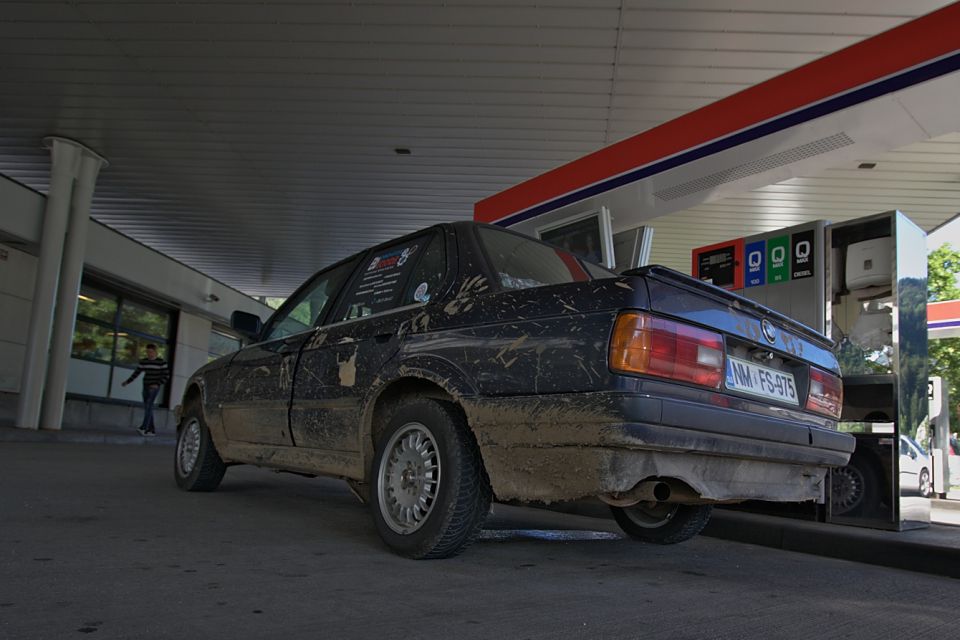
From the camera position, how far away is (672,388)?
103 inches

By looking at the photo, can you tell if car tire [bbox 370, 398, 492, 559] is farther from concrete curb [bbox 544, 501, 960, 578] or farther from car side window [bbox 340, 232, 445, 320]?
concrete curb [bbox 544, 501, 960, 578]

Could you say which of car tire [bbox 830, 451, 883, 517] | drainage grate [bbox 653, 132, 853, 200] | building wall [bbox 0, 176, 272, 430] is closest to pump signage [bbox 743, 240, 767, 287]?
drainage grate [bbox 653, 132, 853, 200]

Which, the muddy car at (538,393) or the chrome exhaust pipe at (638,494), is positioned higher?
the muddy car at (538,393)

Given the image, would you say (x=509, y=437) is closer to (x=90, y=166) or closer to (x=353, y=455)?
(x=353, y=455)

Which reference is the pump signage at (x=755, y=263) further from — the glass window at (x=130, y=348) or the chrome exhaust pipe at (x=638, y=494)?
the glass window at (x=130, y=348)

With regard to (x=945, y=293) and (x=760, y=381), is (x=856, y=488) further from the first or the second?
(x=945, y=293)

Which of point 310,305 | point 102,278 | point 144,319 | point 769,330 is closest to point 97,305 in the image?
point 102,278

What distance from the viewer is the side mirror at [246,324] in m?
4.92

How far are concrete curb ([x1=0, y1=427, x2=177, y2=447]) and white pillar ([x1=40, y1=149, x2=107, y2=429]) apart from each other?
53 centimetres

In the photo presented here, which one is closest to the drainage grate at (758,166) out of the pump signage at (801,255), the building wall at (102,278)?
the pump signage at (801,255)

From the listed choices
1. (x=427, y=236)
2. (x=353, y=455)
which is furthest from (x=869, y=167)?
(x=353, y=455)

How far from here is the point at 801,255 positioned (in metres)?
6.46

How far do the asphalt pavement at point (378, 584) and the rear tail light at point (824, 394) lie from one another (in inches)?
32.8

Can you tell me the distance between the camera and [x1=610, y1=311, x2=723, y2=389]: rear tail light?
252cm
